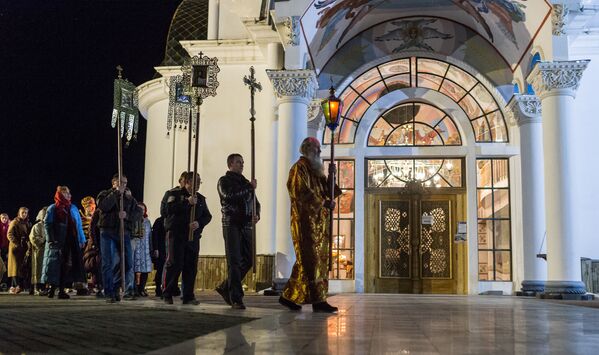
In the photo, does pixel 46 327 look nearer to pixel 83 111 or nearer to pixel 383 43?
pixel 383 43

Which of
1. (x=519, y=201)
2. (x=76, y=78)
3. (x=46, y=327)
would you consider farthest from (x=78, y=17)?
(x=46, y=327)

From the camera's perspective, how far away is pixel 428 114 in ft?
54.3

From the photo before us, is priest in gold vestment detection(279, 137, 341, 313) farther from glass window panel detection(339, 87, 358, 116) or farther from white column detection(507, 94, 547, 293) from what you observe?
glass window panel detection(339, 87, 358, 116)

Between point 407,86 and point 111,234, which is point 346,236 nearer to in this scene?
point 407,86

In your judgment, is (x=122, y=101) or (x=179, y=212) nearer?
(x=179, y=212)

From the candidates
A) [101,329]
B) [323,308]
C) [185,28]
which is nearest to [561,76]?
[323,308]

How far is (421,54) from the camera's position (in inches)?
643

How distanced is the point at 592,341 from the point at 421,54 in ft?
40.2

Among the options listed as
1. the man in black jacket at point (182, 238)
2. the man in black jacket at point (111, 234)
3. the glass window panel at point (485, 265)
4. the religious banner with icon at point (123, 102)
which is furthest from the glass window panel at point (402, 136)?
the man in black jacket at point (182, 238)

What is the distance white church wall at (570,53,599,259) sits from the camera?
1478cm

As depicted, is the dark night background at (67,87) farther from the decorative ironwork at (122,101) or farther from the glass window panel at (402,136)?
the decorative ironwork at (122,101)

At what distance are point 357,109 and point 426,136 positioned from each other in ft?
5.82

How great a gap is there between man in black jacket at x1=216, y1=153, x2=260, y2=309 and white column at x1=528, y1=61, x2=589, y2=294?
6.50m

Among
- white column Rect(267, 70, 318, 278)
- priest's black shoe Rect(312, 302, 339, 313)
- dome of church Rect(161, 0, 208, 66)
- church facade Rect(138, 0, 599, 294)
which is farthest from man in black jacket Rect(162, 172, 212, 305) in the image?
dome of church Rect(161, 0, 208, 66)
